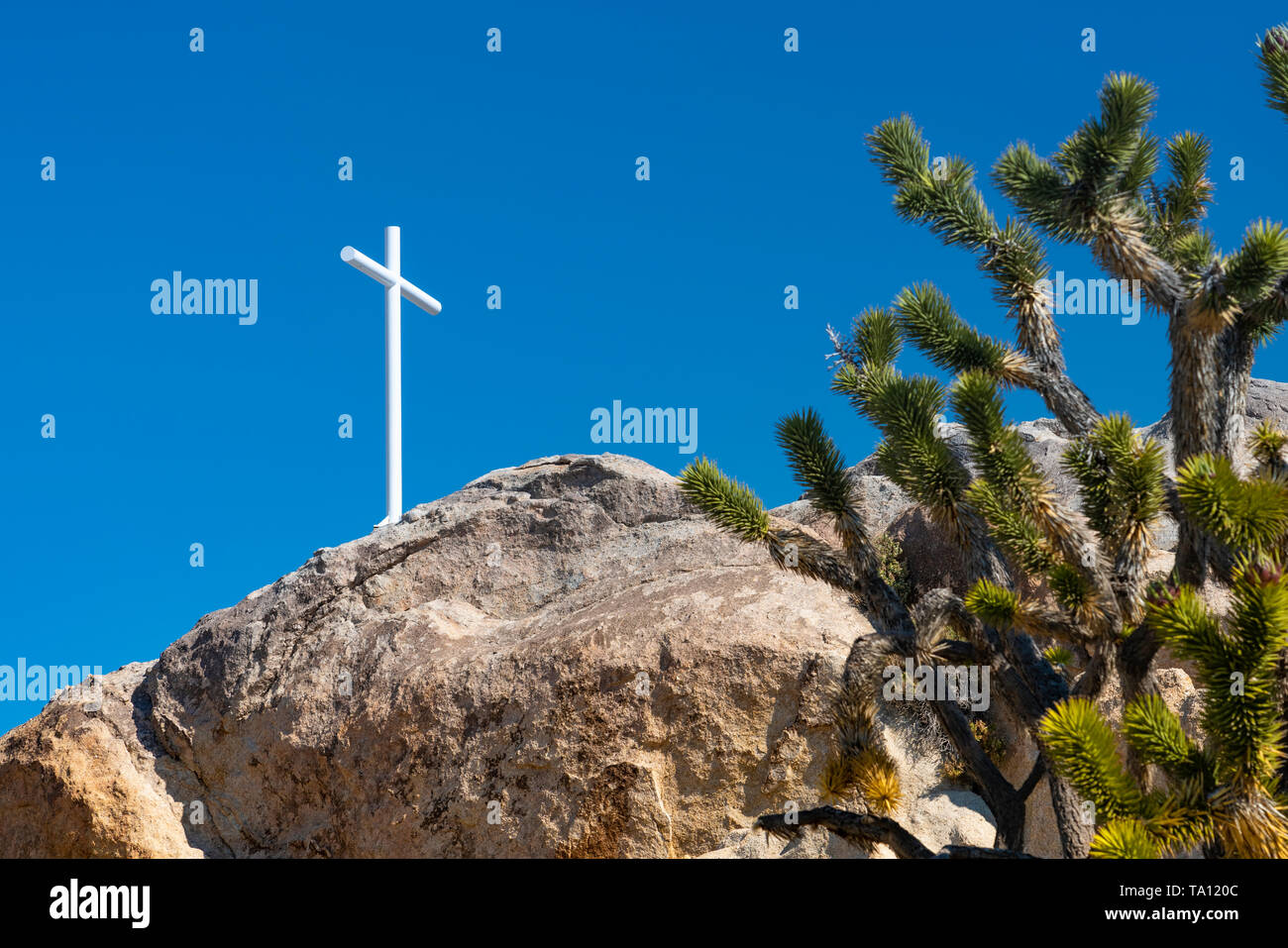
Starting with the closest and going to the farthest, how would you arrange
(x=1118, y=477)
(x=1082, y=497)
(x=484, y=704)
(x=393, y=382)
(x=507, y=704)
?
(x=1118, y=477), (x=1082, y=497), (x=507, y=704), (x=484, y=704), (x=393, y=382)

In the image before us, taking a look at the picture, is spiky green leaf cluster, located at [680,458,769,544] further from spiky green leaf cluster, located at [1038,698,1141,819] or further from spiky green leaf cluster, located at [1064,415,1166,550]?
spiky green leaf cluster, located at [1038,698,1141,819]

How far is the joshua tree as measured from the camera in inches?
264

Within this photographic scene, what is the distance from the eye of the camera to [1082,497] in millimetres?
8320

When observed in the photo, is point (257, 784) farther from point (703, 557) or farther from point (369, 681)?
point (703, 557)

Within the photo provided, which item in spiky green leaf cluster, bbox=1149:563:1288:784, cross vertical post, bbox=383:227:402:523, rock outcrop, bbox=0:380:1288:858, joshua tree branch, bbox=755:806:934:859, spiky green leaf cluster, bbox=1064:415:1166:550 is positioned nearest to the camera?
spiky green leaf cluster, bbox=1149:563:1288:784

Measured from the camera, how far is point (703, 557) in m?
13.7

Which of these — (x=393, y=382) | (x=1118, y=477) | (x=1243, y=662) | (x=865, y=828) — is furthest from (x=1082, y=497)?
(x=393, y=382)

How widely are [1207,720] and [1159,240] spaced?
4.19m

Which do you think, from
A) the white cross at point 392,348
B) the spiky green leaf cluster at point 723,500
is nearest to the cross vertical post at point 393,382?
the white cross at point 392,348

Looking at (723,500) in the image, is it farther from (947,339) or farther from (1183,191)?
(1183,191)

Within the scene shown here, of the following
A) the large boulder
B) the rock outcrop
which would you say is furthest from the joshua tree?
the large boulder

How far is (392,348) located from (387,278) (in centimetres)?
100

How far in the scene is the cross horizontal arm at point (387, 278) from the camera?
16.5 m
